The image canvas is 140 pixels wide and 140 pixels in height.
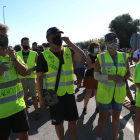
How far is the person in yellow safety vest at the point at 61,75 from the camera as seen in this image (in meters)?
2.51

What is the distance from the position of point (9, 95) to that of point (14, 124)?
398mm

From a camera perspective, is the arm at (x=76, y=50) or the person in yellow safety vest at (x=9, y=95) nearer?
the person in yellow safety vest at (x=9, y=95)

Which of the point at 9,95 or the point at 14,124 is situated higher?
the point at 9,95

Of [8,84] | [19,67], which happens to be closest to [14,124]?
[8,84]

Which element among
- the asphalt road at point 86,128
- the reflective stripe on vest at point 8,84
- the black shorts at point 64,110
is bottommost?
the asphalt road at point 86,128

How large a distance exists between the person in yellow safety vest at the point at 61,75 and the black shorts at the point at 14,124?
1.58 feet

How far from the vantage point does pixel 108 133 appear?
3.40 meters

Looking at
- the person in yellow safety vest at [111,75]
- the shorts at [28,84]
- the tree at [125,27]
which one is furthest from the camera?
the tree at [125,27]

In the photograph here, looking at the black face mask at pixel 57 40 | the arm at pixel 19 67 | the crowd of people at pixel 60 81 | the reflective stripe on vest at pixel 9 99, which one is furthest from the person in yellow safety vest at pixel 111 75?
the reflective stripe on vest at pixel 9 99

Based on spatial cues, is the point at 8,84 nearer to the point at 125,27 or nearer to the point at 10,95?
the point at 10,95

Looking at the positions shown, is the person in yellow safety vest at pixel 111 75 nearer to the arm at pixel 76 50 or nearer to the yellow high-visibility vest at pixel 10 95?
the arm at pixel 76 50

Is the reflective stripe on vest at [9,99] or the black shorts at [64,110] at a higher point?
the reflective stripe on vest at [9,99]

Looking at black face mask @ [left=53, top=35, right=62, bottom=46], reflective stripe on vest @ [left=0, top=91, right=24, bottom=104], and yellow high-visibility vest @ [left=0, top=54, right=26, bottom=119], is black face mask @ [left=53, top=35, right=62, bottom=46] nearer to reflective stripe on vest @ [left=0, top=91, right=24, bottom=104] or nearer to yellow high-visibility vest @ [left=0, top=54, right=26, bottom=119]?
yellow high-visibility vest @ [left=0, top=54, right=26, bottom=119]

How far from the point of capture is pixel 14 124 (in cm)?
211
